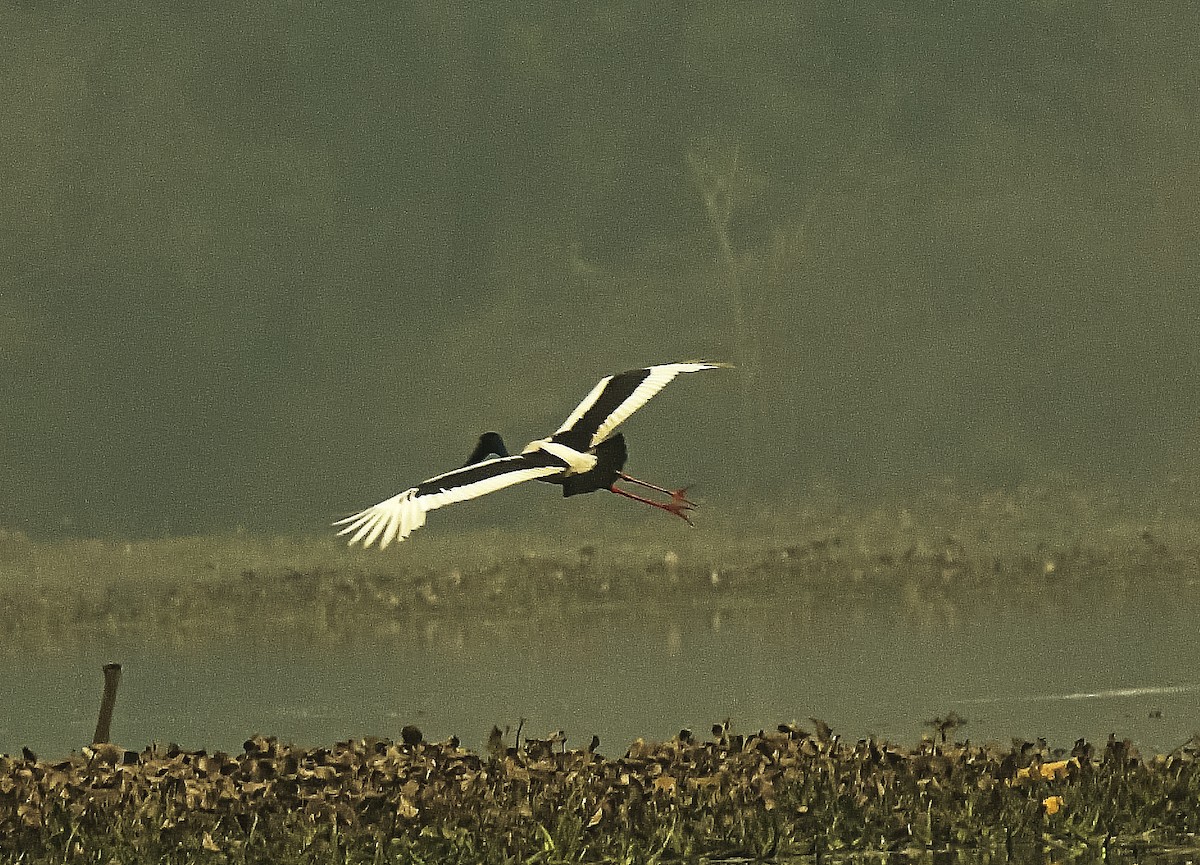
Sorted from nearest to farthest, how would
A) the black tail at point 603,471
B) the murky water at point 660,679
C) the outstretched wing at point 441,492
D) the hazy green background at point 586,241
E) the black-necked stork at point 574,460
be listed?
1. the outstretched wing at point 441,492
2. the black-necked stork at point 574,460
3. the black tail at point 603,471
4. the murky water at point 660,679
5. the hazy green background at point 586,241

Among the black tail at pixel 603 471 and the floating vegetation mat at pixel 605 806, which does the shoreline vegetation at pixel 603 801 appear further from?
the black tail at pixel 603 471

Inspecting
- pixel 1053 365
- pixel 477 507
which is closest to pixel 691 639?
pixel 477 507

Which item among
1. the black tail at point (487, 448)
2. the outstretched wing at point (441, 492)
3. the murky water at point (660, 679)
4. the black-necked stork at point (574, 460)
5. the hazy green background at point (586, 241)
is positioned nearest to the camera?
the outstretched wing at point (441, 492)

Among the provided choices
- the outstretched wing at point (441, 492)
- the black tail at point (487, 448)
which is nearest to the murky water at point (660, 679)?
the black tail at point (487, 448)

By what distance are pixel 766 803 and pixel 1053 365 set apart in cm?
7099

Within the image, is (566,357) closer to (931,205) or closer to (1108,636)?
(931,205)

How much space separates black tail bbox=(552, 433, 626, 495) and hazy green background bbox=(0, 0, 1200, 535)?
194 ft

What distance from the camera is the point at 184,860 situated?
14.6m

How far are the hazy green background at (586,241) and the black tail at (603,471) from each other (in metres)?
59.1

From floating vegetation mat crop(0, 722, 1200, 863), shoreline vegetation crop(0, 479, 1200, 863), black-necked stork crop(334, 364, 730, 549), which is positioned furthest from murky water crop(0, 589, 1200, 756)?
black-necked stork crop(334, 364, 730, 549)

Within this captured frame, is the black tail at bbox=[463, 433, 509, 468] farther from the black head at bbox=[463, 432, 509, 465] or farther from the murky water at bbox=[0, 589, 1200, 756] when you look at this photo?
the murky water at bbox=[0, 589, 1200, 756]

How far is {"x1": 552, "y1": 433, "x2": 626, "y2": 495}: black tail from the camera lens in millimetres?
17516

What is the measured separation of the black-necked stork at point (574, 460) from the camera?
1611cm

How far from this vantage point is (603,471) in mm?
17641
